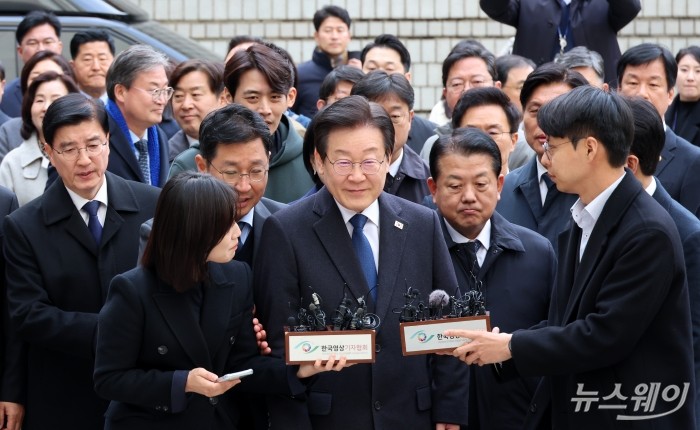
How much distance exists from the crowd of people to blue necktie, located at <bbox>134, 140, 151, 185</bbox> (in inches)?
32.4

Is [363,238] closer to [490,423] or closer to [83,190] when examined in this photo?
[490,423]

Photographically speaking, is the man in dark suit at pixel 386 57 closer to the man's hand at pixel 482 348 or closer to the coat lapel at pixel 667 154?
the coat lapel at pixel 667 154

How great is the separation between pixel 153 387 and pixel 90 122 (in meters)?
1.45

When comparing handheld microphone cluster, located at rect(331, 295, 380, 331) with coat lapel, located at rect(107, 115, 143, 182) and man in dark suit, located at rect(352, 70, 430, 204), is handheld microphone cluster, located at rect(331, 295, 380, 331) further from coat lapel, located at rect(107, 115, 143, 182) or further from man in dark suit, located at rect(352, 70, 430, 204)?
coat lapel, located at rect(107, 115, 143, 182)

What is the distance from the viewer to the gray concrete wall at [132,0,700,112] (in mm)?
13008

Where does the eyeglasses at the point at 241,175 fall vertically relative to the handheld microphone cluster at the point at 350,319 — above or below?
above

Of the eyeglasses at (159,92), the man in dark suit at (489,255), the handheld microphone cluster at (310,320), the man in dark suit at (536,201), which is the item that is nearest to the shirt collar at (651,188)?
the man in dark suit at (489,255)

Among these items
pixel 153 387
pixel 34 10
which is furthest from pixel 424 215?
pixel 34 10

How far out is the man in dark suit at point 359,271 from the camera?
4.29 metres

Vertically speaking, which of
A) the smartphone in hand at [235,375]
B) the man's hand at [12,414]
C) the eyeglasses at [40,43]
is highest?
the eyeglasses at [40,43]

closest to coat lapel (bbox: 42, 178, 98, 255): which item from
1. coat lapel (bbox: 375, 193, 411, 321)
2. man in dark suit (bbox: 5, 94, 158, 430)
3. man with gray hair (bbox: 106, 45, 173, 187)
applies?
man in dark suit (bbox: 5, 94, 158, 430)

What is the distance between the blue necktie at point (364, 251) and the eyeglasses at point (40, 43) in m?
5.04

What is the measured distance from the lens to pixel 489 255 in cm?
491

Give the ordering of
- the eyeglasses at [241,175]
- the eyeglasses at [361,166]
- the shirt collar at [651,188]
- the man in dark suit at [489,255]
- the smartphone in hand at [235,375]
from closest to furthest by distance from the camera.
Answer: the smartphone in hand at [235,375] < the eyeglasses at [361,166] < the shirt collar at [651,188] < the eyeglasses at [241,175] < the man in dark suit at [489,255]
